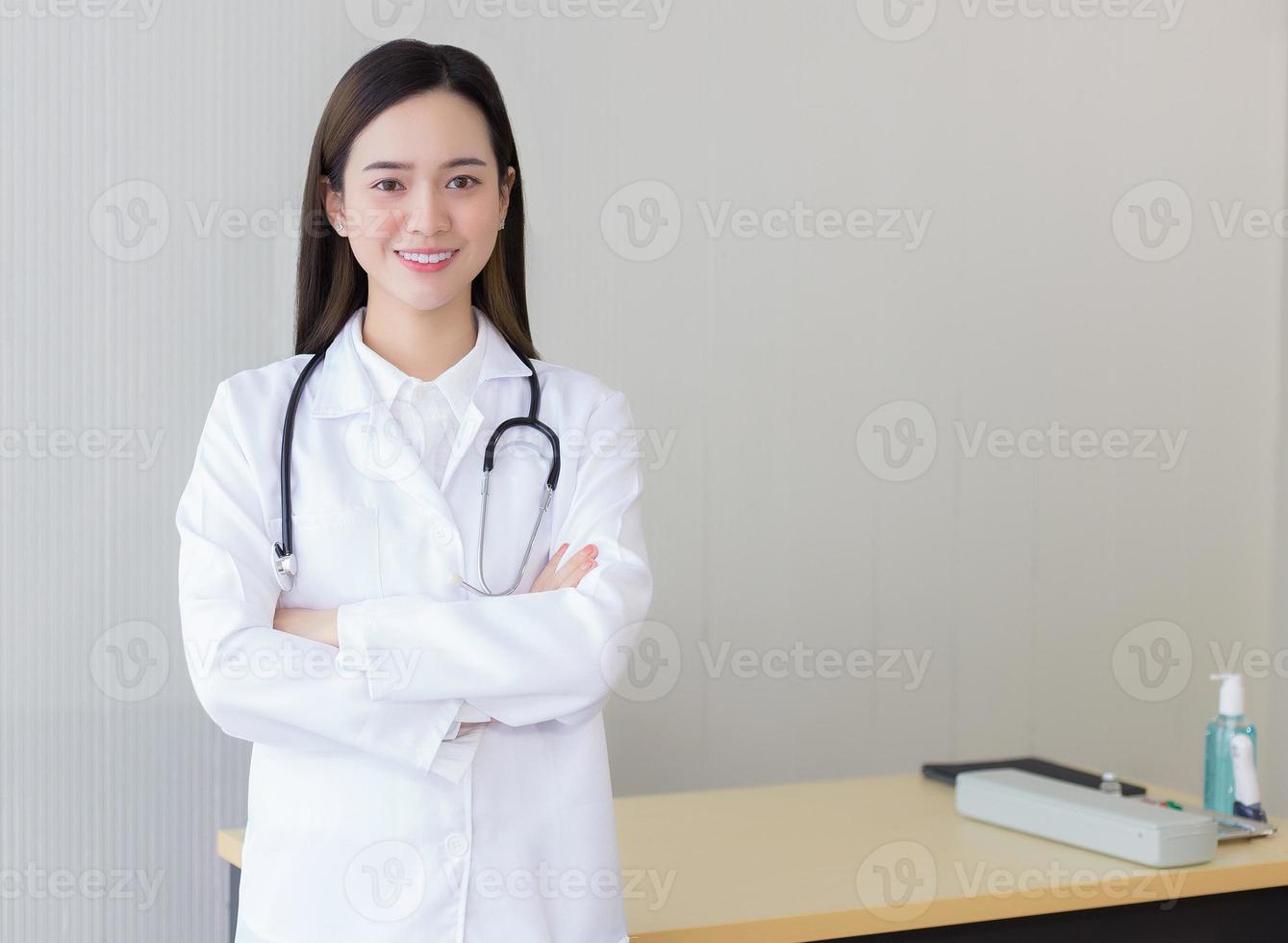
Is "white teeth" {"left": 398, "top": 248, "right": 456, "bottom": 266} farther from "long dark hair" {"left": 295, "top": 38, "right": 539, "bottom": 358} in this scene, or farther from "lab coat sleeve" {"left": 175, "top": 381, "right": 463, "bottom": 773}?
"lab coat sleeve" {"left": 175, "top": 381, "right": 463, "bottom": 773}

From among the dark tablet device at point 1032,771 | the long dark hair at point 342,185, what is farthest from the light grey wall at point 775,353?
the long dark hair at point 342,185

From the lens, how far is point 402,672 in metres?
1.34

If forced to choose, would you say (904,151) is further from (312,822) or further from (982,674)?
(312,822)

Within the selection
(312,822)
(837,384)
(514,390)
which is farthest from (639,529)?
(837,384)

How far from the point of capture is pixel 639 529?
1.54 metres

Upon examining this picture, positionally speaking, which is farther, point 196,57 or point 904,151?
point 904,151

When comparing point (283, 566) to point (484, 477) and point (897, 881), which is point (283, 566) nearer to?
point (484, 477)

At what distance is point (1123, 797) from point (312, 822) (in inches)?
49.0

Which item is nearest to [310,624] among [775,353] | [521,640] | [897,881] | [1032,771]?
[521,640]

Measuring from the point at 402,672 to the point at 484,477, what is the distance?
0.23 metres

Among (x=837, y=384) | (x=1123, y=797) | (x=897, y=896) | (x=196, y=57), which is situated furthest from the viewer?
(x=837, y=384)

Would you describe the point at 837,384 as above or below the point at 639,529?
above

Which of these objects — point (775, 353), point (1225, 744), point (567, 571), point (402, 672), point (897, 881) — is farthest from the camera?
point (775, 353)

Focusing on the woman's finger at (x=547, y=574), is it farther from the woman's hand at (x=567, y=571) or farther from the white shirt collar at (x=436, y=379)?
the white shirt collar at (x=436, y=379)
